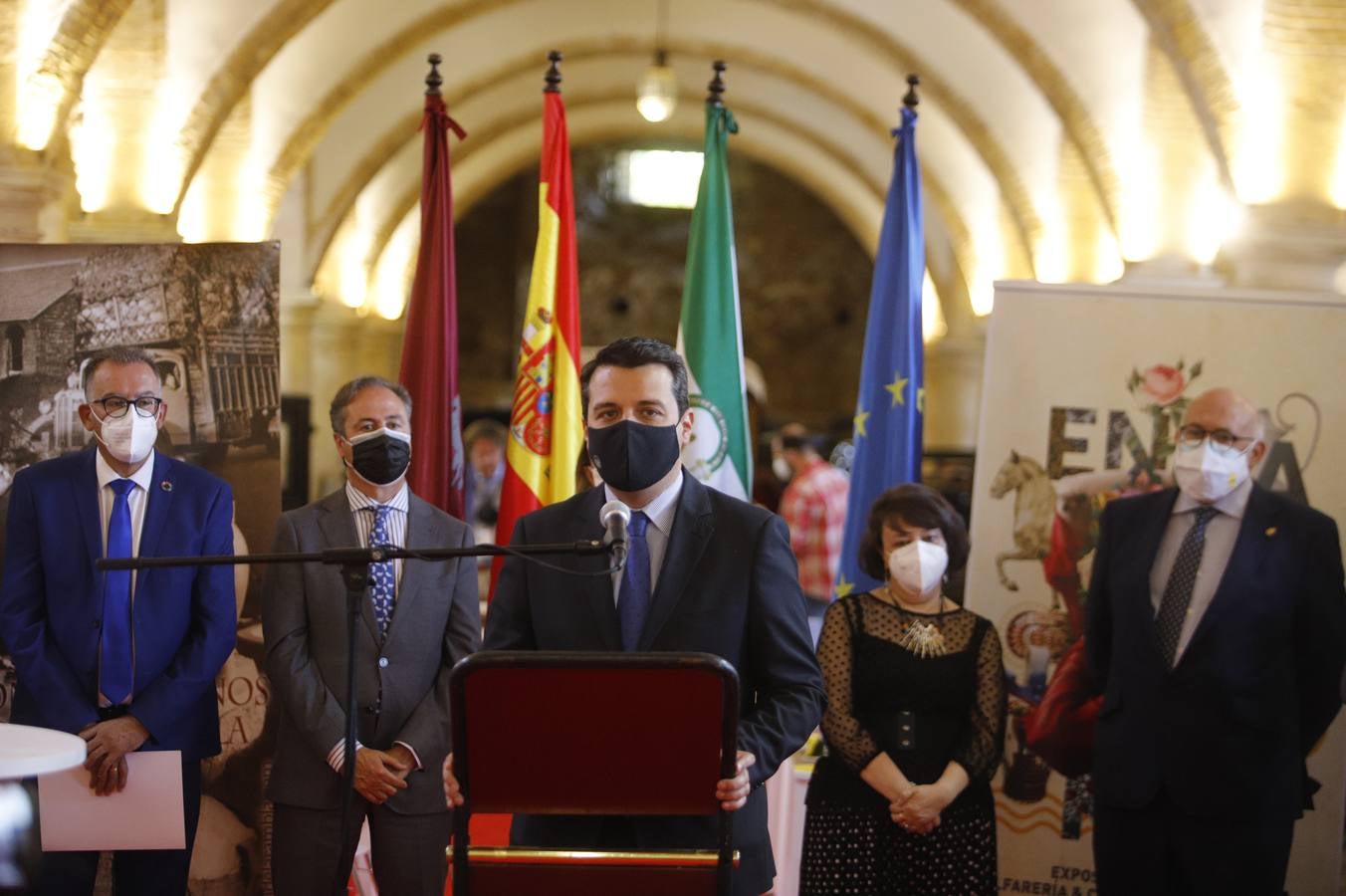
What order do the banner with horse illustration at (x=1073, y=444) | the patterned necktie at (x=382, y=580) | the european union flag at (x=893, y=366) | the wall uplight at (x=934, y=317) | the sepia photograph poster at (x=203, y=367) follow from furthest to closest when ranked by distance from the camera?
the wall uplight at (x=934, y=317)
the european union flag at (x=893, y=366)
the banner with horse illustration at (x=1073, y=444)
the sepia photograph poster at (x=203, y=367)
the patterned necktie at (x=382, y=580)

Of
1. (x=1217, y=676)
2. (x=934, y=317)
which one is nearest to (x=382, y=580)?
(x=1217, y=676)

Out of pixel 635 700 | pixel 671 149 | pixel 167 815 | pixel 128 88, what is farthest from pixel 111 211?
pixel 671 149

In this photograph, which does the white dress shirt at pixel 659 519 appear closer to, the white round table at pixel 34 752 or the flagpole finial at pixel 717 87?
the white round table at pixel 34 752

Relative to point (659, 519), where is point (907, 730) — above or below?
below

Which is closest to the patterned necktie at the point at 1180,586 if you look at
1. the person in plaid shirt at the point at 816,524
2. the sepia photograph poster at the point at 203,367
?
the sepia photograph poster at the point at 203,367

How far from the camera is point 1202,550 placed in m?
4.31

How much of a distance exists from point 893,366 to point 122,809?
3.34m

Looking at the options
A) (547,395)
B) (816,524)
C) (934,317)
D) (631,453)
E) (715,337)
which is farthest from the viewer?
(934,317)

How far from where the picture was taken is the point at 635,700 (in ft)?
7.88

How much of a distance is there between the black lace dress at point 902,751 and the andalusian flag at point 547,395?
65.8 inches

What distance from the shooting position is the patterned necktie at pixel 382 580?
3887 mm

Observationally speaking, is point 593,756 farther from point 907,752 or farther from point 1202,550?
point 1202,550

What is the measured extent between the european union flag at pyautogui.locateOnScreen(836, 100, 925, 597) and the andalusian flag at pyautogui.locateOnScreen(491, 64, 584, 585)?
3.72ft

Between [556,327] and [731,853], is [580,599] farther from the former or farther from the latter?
[556,327]
